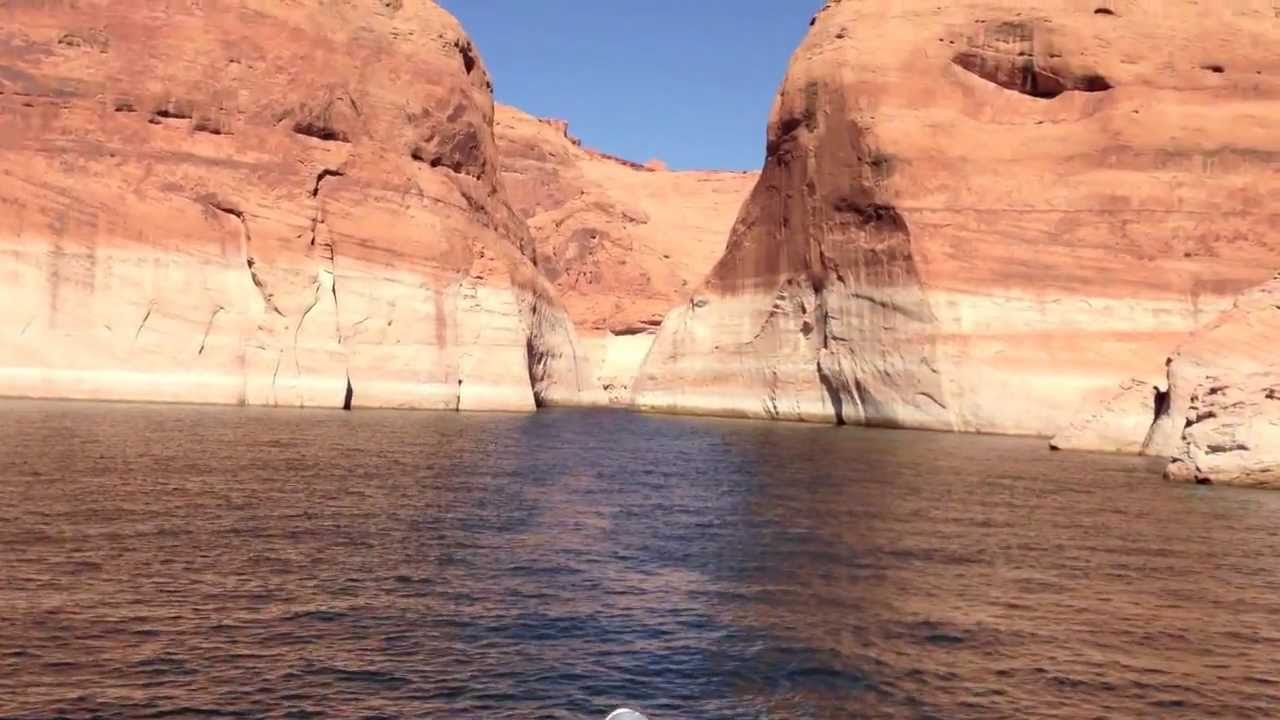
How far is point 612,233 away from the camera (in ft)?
269

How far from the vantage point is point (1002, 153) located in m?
38.9

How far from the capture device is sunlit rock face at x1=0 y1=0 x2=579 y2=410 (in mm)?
35031

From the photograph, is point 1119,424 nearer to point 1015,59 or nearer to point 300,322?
point 1015,59

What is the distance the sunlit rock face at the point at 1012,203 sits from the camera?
35.2 metres

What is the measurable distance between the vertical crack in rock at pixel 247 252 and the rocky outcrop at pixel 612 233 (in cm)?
2404

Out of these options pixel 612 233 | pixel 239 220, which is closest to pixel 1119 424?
pixel 239 220

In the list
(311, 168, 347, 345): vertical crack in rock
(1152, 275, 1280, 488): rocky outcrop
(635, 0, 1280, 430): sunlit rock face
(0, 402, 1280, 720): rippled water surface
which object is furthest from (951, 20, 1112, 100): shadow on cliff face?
(0, 402, 1280, 720): rippled water surface

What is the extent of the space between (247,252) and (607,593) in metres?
30.8

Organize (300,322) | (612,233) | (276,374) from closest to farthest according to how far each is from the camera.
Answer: (276,374)
(300,322)
(612,233)

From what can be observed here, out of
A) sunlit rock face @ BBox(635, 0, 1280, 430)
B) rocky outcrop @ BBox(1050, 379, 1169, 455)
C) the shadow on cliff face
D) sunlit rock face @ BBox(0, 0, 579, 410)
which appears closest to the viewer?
rocky outcrop @ BBox(1050, 379, 1169, 455)

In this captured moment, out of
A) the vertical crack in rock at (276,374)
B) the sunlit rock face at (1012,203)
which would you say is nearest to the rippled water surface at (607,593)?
the sunlit rock face at (1012,203)

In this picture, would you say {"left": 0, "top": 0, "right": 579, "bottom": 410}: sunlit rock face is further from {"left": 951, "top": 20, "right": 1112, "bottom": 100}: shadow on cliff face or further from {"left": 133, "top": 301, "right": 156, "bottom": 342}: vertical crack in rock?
{"left": 951, "top": 20, "right": 1112, "bottom": 100}: shadow on cliff face

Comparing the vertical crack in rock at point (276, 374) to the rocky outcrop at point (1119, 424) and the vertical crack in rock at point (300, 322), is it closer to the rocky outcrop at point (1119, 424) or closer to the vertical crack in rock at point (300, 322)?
the vertical crack in rock at point (300, 322)

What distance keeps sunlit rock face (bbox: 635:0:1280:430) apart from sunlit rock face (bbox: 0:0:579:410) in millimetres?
13141
